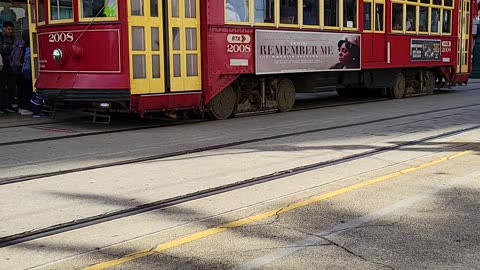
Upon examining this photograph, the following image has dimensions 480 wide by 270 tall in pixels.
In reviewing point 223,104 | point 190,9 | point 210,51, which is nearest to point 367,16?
point 223,104

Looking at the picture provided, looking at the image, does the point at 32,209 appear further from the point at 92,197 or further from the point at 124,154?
the point at 124,154

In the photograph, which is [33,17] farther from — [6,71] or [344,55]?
[344,55]

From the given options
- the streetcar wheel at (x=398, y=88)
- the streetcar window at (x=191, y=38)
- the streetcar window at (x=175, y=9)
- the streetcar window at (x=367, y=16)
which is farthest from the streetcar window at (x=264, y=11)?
the streetcar wheel at (x=398, y=88)

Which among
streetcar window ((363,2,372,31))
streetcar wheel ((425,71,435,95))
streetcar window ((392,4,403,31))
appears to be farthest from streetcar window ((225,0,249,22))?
streetcar wheel ((425,71,435,95))

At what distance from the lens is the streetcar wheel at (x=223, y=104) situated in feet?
42.4

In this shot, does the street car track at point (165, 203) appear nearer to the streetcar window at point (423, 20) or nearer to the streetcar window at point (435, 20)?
the streetcar window at point (423, 20)

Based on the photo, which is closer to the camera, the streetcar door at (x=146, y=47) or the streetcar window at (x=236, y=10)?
the streetcar door at (x=146, y=47)

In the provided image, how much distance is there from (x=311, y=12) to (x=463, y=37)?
9.73 meters

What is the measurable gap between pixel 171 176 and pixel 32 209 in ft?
6.35

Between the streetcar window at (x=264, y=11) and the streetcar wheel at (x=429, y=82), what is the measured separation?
8812 millimetres

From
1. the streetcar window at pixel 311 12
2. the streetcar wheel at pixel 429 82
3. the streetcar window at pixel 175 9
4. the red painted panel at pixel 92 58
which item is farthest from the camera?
the streetcar wheel at pixel 429 82

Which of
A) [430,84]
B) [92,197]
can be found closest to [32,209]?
[92,197]

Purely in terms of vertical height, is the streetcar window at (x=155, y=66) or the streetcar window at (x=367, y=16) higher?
the streetcar window at (x=367, y=16)

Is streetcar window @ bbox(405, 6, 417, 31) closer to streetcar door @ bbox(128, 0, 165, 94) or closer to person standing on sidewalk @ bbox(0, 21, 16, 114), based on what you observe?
streetcar door @ bbox(128, 0, 165, 94)
